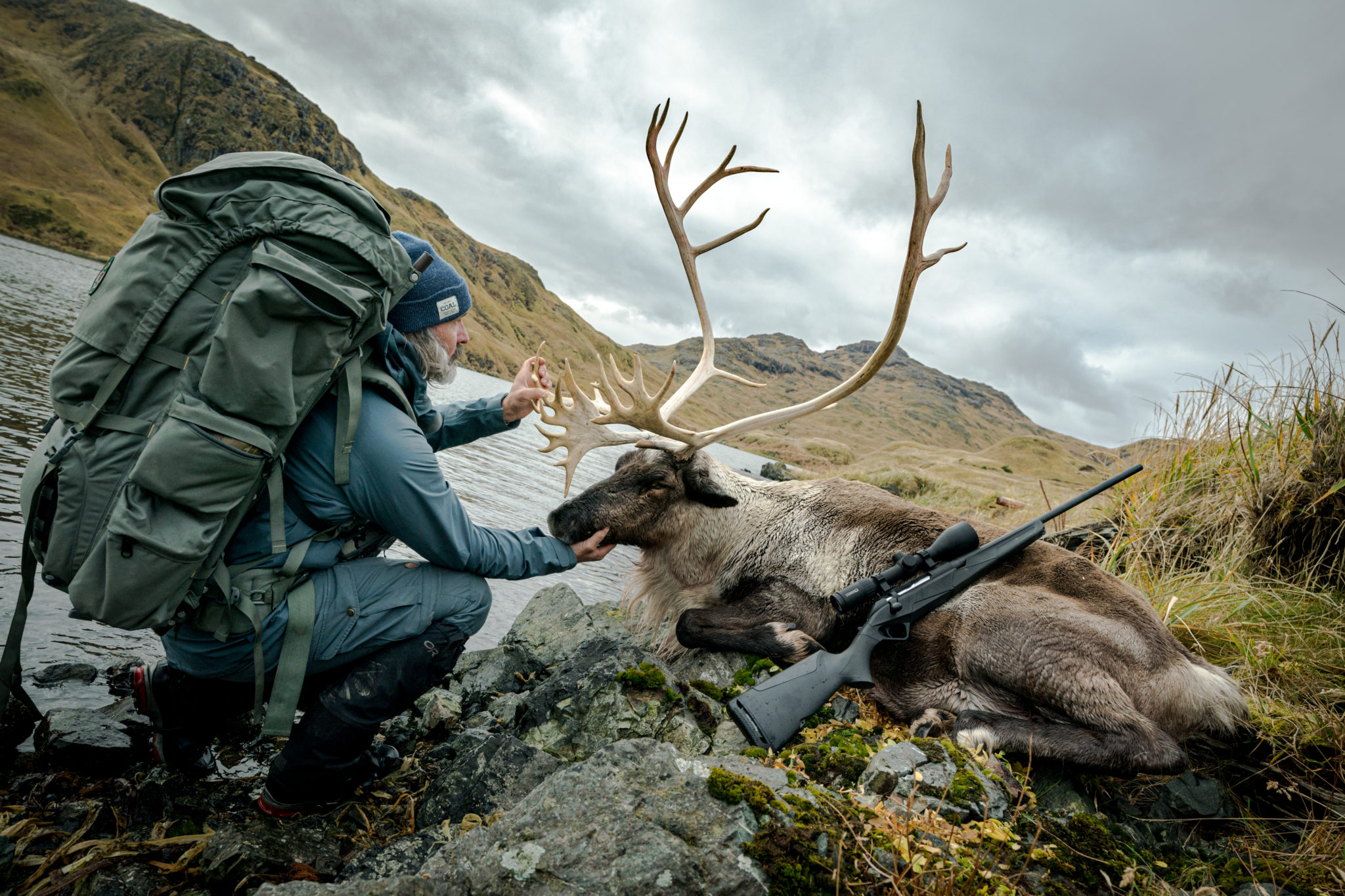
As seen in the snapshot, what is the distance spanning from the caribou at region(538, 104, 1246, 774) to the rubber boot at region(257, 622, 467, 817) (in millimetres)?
1575

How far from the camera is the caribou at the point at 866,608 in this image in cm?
393

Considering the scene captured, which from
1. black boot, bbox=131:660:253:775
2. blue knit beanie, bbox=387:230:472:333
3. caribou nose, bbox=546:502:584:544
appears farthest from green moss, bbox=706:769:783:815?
blue knit beanie, bbox=387:230:472:333

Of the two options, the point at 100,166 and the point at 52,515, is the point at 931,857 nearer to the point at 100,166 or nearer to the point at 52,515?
the point at 52,515

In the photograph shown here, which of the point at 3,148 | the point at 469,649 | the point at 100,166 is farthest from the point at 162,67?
the point at 469,649

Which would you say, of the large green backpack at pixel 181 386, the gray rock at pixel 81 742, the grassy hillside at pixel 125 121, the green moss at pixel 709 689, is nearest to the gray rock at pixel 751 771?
the green moss at pixel 709 689

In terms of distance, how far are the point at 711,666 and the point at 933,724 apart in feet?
5.48

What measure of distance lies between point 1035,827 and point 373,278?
13.4 ft

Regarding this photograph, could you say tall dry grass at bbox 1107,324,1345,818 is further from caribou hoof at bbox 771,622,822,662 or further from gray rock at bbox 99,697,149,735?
gray rock at bbox 99,697,149,735

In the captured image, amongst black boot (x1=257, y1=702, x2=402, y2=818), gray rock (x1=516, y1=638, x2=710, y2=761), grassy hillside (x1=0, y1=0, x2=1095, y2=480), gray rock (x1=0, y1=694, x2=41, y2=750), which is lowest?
gray rock (x1=0, y1=694, x2=41, y2=750)

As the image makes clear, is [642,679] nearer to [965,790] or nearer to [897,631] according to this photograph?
[897,631]

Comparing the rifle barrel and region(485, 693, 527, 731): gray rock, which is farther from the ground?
the rifle barrel

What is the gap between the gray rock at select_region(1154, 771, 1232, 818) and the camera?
3750mm

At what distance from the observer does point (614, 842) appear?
85.0 inches

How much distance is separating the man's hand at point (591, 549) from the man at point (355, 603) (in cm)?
66
